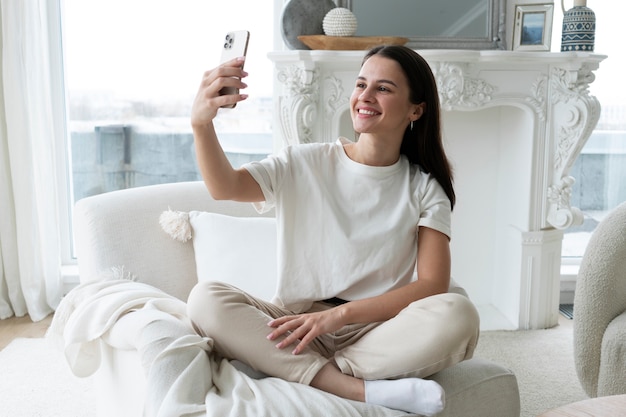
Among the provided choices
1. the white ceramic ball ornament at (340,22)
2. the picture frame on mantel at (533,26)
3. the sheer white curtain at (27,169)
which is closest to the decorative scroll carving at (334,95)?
the white ceramic ball ornament at (340,22)

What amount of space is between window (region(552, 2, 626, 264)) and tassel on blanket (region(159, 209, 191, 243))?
2.18 metres

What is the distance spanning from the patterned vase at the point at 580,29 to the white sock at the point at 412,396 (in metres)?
1.96

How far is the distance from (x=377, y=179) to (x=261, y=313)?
47 cm

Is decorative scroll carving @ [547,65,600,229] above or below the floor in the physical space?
above

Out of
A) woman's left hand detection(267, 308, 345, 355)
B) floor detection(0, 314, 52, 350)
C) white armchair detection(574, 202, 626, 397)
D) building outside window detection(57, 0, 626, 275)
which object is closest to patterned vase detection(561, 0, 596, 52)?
building outside window detection(57, 0, 626, 275)

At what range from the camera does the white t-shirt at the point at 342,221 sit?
69.1 inches

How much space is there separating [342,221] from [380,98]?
0.30m

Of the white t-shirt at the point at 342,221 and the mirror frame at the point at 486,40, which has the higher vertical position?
the mirror frame at the point at 486,40

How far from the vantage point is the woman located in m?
1.49

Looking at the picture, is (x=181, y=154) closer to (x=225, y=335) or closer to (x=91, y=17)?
(x=91, y=17)

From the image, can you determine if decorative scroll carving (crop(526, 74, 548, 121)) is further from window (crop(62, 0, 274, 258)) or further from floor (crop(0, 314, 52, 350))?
floor (crop(0, 314, 52, 350))

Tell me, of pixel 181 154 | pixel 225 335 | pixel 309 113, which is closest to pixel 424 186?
pixel 225 335

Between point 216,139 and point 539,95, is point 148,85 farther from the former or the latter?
point 216,139

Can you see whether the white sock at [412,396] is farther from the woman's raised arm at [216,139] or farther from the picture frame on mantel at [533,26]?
the picture frame on mantel at [533,26]
